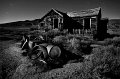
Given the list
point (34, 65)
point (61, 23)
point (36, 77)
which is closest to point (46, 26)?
point (61, 23)

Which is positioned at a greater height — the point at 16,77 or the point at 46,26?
the point at 46,26

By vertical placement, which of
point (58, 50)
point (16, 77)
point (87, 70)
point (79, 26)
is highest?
point (79, 26)

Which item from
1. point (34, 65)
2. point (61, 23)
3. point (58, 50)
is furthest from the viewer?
point (61, 23)

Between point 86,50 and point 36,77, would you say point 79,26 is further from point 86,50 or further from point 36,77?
point 36,77

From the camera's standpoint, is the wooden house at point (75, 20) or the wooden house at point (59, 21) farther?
the wooden house at point (59, 21)

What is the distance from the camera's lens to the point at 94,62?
214 inches

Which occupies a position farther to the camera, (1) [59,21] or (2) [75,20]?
(2) [75,20]

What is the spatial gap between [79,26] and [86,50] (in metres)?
11.0

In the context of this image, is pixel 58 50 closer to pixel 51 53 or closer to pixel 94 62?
pixel 51 53

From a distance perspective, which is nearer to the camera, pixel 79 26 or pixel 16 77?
pixel 16 77

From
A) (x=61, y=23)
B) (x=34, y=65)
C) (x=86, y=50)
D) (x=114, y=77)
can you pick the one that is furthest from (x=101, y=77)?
(x=61, y=23)

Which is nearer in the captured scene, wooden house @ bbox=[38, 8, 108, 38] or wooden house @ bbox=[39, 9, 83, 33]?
wooden house @ bbox=[38, 8, 108, 38]

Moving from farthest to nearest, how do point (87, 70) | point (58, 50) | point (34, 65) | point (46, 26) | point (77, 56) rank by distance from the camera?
point (46, 26)
point (77, 56)
point (58, 50)
point (34, 65)
point (87, 70)

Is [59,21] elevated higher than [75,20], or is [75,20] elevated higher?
[75,20]
